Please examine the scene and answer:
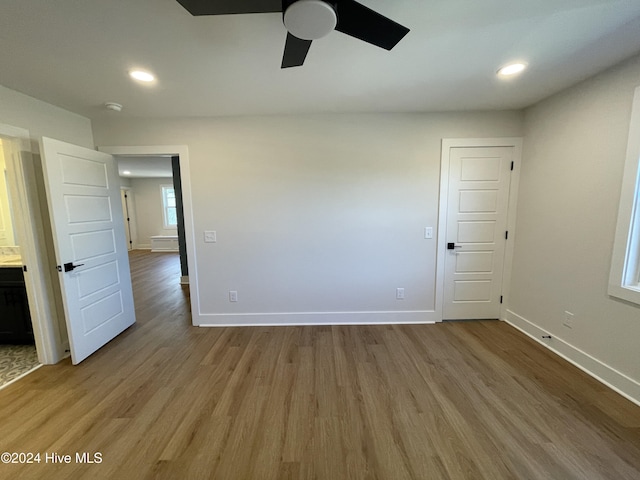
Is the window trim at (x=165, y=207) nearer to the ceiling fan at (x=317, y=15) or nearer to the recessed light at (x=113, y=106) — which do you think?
the recessed light at (x=113, y=106)

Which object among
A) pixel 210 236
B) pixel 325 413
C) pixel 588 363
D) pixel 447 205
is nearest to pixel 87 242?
pixel 210 236

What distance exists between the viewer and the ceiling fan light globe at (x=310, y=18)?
0.99 meters

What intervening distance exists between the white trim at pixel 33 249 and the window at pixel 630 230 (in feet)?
15.4

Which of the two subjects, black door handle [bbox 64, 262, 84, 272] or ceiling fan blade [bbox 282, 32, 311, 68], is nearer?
ceiling fan blade [bbox 282, 32, 311, 68]

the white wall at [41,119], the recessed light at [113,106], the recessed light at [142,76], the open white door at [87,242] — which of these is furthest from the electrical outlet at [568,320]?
the white wall at [41,119]

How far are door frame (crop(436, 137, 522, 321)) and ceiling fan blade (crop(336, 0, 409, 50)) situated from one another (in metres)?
1.84

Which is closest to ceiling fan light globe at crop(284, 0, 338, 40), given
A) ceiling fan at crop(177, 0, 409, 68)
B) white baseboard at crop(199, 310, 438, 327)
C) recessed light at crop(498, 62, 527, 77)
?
ceiling fan at crop(177, 0, 409, 68)

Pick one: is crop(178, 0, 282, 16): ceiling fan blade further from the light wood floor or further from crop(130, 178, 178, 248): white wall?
crop(130, 178, 178, 248): white wall

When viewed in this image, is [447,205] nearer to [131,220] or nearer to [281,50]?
[281,50]

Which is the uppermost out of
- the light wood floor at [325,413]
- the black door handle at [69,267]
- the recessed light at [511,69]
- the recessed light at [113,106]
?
the recessed light at [511,69]

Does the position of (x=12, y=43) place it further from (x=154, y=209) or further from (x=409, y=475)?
(x=154, y=209)

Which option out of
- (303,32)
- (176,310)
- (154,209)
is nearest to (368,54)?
(303,32)

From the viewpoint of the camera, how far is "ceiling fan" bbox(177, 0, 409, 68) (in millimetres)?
997

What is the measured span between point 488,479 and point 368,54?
8.35ft
